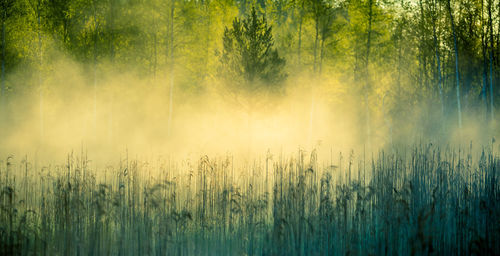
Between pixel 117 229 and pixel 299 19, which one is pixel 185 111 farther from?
pixel 117 229

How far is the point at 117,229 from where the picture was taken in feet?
16.2

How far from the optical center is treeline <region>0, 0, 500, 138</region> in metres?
18.1

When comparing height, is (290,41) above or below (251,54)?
above

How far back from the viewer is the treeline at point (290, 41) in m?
18.1

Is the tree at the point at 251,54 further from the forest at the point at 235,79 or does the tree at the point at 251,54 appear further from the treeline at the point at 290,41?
the treeline at the point at 290,41

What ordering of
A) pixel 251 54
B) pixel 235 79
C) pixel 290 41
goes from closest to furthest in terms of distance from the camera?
pixel 251 54
pixel 235 79
pixel 290 41

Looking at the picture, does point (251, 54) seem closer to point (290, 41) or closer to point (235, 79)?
point (235, 79)

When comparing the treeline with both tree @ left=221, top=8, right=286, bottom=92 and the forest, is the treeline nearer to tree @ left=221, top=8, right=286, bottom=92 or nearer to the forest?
the forest

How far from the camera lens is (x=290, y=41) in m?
24.1

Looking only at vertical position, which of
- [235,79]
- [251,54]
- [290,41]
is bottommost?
[235,79]

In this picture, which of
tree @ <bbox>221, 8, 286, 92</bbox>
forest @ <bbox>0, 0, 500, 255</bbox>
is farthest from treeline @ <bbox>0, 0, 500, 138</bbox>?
tree @ <bbox>221, 8, 286, 92</bbox>

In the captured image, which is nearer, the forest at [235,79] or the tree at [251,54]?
the tree at [251,54]

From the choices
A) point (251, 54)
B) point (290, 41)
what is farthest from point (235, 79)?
point (290, 41)

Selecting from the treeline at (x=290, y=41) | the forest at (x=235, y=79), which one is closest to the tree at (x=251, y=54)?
the forest at (x=235, y=79)
